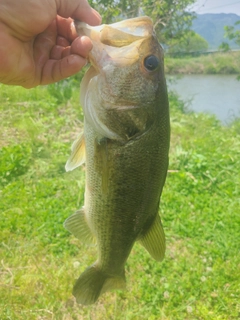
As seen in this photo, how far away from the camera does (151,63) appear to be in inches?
57.5

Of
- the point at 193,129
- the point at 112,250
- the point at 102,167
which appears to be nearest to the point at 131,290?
the point at 112,250

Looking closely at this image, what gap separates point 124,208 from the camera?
163cm

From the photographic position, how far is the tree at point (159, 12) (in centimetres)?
734

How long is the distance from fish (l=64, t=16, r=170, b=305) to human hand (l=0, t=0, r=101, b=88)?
13 centimetres

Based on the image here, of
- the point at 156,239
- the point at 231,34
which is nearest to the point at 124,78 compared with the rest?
the point at 156,239

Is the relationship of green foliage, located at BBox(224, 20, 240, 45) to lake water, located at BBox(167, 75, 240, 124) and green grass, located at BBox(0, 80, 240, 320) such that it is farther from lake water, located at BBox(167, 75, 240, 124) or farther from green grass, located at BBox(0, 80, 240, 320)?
green grass, located at BBox(0, 80, 240, 320)

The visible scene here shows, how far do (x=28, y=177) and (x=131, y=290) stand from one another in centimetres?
218

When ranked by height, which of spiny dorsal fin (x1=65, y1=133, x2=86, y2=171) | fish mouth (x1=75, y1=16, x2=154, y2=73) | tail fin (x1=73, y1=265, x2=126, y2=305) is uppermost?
fish mouth (x1=75, y1=16, x2=154, y2=73)

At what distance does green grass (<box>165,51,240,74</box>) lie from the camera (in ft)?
47.1

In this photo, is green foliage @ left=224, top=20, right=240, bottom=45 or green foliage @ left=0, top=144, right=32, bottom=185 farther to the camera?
green foliage @ left=224, top=20, right=240, bottom=45

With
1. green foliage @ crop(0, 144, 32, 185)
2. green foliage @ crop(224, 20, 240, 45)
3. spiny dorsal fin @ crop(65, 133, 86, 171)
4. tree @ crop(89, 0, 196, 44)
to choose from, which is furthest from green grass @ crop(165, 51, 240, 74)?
spiny dorsal fin @ crop(65, 133, 86, 171)

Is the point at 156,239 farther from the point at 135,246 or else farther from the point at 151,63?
the point at 135,246

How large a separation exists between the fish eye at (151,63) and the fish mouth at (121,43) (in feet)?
0.16

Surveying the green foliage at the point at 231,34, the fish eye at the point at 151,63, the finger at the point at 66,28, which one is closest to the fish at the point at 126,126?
the fish eye at the point at 151,63
